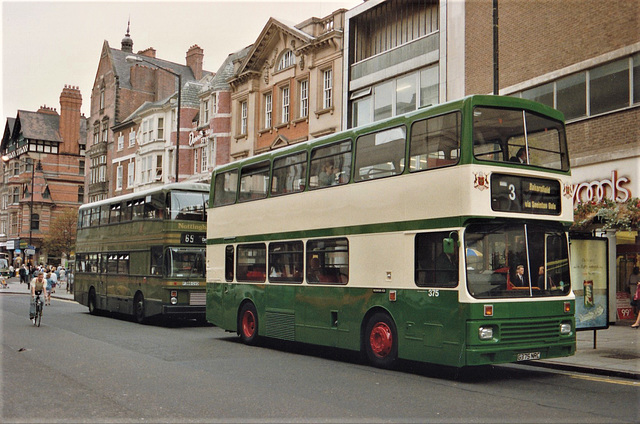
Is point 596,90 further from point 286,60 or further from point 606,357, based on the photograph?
point 286,60

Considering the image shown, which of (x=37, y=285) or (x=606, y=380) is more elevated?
(x=37, y=285)

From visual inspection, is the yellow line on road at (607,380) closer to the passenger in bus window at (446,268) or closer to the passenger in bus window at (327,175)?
the passenger in bus window at (446,268)

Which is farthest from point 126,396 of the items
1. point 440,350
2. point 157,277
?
point 157,277

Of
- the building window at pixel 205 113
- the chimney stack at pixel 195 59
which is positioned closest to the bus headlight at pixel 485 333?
the building window at pixel 205 113

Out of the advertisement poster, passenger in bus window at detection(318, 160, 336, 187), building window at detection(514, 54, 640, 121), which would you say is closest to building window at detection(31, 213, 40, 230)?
building window at detection(514, 54, 640, 121)

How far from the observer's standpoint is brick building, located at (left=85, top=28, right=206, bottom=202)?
63.5 meters

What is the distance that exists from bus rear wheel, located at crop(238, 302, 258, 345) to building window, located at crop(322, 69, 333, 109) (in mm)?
18626

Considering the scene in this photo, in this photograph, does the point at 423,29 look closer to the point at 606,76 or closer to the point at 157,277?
the point at 606,76

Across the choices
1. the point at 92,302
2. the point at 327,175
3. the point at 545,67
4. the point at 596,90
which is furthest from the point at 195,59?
the point at 327,175

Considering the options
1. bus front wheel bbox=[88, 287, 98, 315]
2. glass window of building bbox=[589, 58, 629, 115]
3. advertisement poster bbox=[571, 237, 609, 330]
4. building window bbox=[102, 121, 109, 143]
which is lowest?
bus front wheel bbox=[88, 287, 98, 315]

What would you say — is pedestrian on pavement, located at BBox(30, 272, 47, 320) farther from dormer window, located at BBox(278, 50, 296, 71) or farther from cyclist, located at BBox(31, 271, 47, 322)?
dormer window, located at BBox(278, 50, 296, 71)

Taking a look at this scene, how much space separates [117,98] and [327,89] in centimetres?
3714

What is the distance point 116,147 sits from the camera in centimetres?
6341

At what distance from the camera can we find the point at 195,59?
69938 mm
